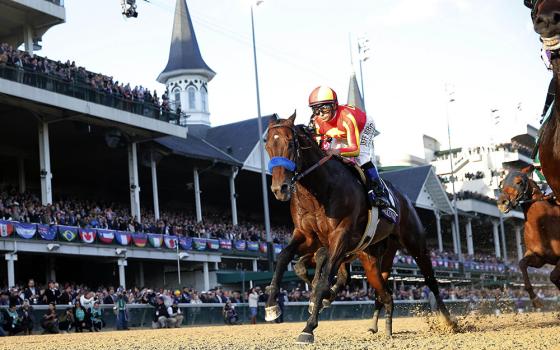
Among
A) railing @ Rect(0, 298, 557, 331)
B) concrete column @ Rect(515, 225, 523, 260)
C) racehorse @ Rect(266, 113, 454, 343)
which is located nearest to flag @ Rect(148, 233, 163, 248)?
railing @ Rect(0, 298, 557, 331)

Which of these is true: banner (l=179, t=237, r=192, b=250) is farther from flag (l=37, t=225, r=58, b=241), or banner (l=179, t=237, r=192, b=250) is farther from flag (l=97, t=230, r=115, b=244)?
flag (l=37, t=225, r=58, b=241)

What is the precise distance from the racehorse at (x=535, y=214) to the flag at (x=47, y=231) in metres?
17.7

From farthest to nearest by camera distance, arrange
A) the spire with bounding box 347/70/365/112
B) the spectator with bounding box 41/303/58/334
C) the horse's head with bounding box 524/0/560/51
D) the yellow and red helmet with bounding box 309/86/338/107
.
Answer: the spire with bounding box 347/70/365/112 < the spectator with bounding box 41/303/58/334 < the yellow and red helmet with bounding box 309/86/338/107 < the horse's head with bounding box 524/0/560/51

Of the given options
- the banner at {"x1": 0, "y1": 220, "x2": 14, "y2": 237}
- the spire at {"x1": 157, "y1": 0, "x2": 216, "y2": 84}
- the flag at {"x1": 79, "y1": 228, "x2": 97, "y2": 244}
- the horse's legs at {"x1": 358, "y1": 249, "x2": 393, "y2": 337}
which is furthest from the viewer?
the spire at {"x1": 157, "y1": 0, "x2": 216, "y2": 84}

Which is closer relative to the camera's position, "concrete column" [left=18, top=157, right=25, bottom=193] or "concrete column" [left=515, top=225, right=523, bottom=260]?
"concrete column" [left=18, top=157, right=25, bottom=193]

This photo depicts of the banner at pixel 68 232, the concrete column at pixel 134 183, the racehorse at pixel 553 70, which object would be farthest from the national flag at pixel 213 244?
the racehorse at pixel 553 70

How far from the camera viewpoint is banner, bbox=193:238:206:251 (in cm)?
3391

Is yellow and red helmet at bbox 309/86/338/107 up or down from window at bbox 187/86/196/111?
down

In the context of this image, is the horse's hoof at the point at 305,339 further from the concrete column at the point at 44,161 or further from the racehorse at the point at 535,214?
the concrete column at the point at 44,161

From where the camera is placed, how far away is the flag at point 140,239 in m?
30.6

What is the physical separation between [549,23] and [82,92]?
26901 millimetres

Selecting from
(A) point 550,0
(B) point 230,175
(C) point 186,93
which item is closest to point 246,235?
(B) point 230,175

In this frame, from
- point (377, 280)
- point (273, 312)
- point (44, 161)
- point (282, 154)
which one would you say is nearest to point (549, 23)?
point (282, 154)

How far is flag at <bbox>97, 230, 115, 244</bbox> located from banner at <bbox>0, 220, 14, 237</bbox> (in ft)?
13.4
